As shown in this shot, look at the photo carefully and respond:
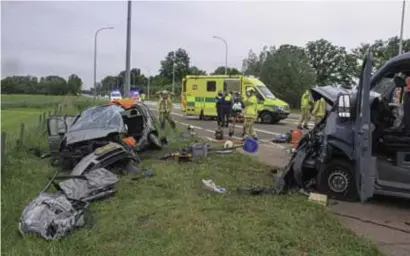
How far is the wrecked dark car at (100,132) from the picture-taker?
9.24 m

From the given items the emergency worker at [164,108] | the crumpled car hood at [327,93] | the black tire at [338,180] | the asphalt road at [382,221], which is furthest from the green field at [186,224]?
the emergency worker at [164,108]

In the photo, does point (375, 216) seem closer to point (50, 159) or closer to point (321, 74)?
point (50, 159)

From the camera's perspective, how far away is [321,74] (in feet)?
214

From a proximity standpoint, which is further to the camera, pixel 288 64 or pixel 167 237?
pixel 288 64

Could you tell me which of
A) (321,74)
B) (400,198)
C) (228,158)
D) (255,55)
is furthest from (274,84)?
(400,198)

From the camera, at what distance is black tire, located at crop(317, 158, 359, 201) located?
6949 millimetres

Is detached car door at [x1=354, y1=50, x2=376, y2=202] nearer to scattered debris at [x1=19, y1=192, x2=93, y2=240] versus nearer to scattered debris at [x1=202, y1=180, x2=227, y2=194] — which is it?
scattered debris at [x1=202, y1=180, x2=227, y2=194]

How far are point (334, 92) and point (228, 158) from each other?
3.56m

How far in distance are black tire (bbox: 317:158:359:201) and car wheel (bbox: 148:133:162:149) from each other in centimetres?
541

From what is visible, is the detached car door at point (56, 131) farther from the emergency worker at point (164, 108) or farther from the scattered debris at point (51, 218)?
the emergency worker at point (164, 108)

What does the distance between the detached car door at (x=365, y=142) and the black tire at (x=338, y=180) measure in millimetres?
918

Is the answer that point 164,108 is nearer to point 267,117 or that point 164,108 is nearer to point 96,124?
point 96,124

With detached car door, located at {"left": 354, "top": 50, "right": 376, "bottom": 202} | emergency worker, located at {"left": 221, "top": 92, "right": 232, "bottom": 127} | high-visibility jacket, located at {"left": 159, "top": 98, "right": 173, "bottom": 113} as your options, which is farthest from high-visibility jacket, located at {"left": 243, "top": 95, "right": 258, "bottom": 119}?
detached car door, located at {"left": 354, "top": 50, "right": 376, "bottom": 202}

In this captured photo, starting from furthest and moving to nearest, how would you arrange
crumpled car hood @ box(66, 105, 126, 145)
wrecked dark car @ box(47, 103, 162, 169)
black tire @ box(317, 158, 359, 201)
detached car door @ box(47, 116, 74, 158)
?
detached car door @ box(47, 116, 74, 158) → crumpled car hood @ box(66, 105, 126, 145) → wrecked dark car @ box(47, 103, 162, 169) → black tire @ box(317, 158, 359, 201)
